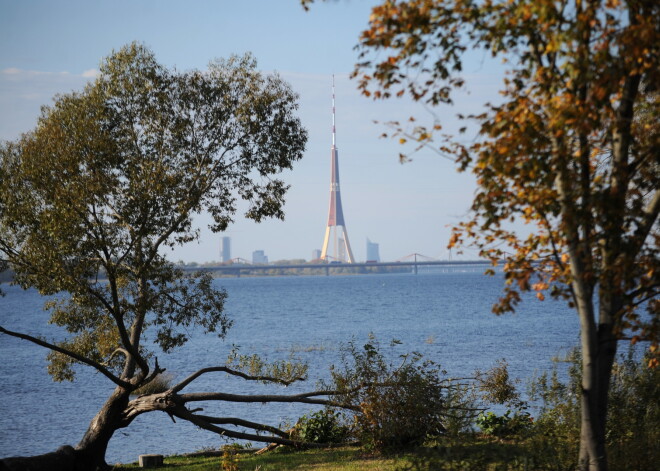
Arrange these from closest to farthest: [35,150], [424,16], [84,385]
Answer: [424,16] → [35,150] → [84,385]

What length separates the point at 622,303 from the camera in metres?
6.68

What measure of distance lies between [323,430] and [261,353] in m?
25.8

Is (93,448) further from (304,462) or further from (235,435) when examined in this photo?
(304,462)

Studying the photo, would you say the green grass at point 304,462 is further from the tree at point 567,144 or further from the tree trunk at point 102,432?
the tree at point 567,144

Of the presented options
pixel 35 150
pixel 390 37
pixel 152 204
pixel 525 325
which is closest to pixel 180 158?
pixel 152 204

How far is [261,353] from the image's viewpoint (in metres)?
39.2

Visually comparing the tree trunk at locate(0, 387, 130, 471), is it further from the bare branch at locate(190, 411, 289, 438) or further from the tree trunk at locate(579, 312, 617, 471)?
the tree trunk at locate(579, 312, 617, 471)

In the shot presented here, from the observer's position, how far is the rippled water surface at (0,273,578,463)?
20.2 metres

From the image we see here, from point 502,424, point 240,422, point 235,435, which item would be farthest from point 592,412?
point 240,422

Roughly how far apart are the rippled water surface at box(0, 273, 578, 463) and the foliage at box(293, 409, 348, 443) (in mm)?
5007

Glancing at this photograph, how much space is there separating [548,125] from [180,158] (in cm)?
970

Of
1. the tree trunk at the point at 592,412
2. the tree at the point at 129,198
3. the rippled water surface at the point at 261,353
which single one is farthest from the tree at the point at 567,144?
the rippled water surface at the point at 261,353

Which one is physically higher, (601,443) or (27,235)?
(27,235)

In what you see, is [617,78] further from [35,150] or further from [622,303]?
[35,150]
